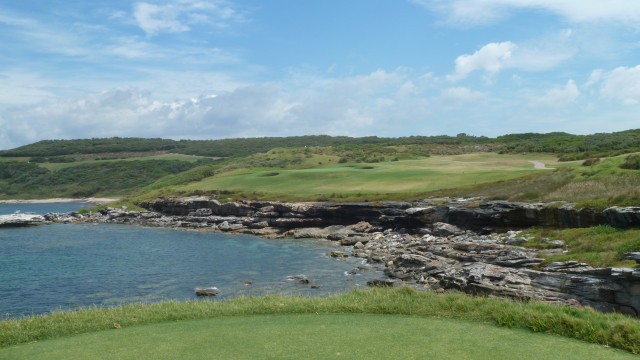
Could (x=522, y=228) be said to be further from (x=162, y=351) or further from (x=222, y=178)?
(x=222, y=178)

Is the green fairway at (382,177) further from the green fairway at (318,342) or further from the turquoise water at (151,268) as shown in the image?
the green fairway at (318,342)

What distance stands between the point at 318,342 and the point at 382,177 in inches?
2407

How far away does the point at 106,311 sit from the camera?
15898 millimetres

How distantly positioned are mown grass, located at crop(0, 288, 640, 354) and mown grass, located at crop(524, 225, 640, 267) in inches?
364

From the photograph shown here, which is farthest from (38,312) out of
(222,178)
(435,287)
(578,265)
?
(222,178)

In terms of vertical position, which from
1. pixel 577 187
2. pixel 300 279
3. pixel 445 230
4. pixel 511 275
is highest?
pixel 577 187

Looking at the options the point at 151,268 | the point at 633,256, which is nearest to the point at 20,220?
the point at 151,268

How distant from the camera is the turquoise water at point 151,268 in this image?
29141mm

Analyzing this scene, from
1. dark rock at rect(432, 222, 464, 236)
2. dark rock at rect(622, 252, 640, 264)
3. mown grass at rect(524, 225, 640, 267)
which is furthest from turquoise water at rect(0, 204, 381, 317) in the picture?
dark rock at rect(622, 252, 640, 264)

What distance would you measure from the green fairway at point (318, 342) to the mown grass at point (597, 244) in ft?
38.3

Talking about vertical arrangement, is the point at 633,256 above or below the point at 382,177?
below

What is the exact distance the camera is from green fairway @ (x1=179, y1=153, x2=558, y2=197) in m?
61.3

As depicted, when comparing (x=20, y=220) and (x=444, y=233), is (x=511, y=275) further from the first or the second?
(x=20, y=220)

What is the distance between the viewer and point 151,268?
38.2m
